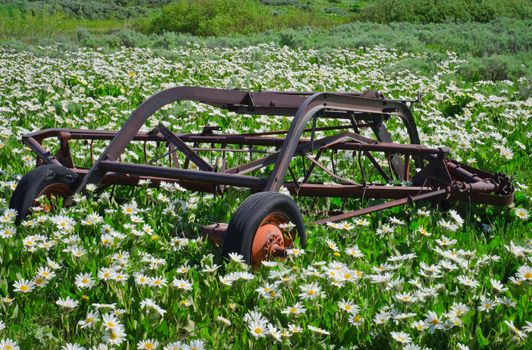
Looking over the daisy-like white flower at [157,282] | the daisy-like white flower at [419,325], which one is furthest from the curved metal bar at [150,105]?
the daisy-like white flower at [419,325]

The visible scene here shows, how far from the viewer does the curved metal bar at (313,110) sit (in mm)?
4094

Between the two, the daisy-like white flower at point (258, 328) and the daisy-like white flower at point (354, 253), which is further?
the daisy-like white flower at point (354, 253)

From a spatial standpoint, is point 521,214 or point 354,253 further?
point 521,214

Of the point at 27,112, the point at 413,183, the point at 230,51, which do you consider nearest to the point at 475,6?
the point at 230,51

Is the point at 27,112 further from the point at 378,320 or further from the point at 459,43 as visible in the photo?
the point at 459,43

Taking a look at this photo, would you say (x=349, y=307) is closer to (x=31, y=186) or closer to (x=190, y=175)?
(x=190, y=175)

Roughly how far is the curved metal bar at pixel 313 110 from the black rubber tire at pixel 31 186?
1590 millimetres

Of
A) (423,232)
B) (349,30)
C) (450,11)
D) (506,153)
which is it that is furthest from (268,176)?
(450,11)

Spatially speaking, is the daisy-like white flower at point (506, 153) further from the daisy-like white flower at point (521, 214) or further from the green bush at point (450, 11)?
the green bush at point (450, 11)

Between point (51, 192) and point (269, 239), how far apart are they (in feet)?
5.80

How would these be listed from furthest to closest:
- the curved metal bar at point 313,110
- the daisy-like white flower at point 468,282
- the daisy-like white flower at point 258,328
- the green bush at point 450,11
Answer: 1. the green bush at point 450,11
2. the curved metal bar at point 313,110
3. the daisy-like white flower at point 468,282
4. the daisy-like white flower at point 258,328

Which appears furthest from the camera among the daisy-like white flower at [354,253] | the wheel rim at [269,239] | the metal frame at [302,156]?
the metal frame at [302,156]

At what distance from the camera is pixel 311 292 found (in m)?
3.35

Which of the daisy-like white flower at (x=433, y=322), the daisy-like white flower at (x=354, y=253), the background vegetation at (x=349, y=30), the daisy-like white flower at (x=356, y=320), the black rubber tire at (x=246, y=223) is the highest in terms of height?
the black rubber tire at (x=246, y=223)
